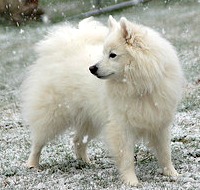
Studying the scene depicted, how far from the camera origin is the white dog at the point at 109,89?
5.41 meters

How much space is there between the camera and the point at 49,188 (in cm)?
559

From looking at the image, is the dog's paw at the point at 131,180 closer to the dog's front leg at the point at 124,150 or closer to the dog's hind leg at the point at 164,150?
the dog's front leg at the point at 124,150

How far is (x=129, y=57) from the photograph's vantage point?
17.6 ft

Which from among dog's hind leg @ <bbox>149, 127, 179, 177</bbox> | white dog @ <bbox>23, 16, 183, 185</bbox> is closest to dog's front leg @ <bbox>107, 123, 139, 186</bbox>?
white dog @ <bbox>23, 16, 183, 185</bbox>

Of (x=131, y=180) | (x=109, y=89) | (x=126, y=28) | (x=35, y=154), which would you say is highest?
(x=126, y=28)

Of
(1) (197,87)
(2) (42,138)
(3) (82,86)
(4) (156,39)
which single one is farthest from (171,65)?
(1) (197,87)

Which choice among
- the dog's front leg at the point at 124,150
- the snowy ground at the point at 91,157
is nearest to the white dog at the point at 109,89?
the dog's front leg at the point at 124,150

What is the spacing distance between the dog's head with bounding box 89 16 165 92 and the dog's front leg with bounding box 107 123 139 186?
638 mm

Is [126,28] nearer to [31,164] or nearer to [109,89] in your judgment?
[109,89]

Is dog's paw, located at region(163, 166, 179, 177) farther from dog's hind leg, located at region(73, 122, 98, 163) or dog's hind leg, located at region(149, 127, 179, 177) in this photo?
dog's hind leg, located at region(73, 122, 98, 163)

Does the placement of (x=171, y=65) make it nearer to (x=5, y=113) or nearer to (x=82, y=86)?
(x=82, y=86)

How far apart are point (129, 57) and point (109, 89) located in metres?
0.52

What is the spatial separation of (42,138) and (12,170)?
2.03 ft

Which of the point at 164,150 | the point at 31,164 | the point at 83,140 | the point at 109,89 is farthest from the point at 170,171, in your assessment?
the point at 31,164
